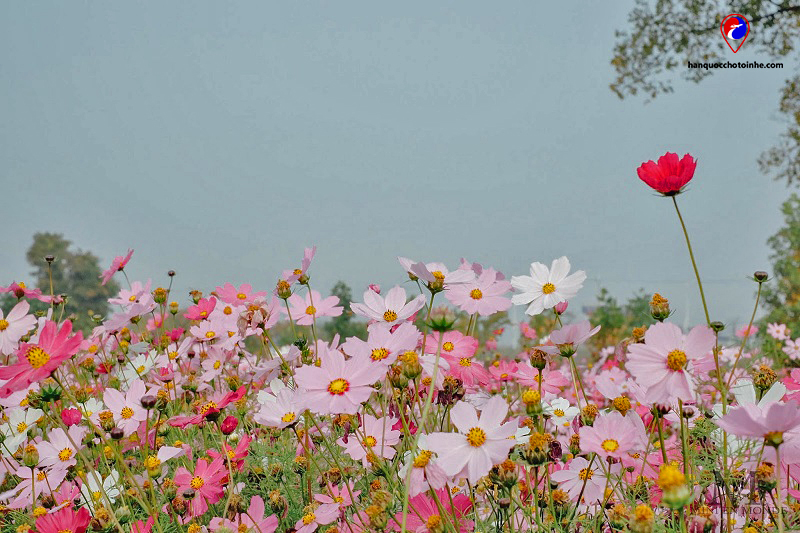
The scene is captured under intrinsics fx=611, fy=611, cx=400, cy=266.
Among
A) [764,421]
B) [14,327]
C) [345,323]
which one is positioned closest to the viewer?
[764,421]

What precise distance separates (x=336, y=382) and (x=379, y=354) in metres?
0.07

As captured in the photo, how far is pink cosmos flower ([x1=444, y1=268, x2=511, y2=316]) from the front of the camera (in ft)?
3.26

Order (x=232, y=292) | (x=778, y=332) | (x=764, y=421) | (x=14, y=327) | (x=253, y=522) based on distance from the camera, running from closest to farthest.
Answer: (x=764, y=421), (x=253, y=522), (x=14, y=327), (x=232, y=292), (x=778, y=332)

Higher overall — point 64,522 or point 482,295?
Result: point 482,295

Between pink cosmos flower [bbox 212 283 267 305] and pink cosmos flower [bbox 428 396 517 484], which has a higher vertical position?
pink cosmos flower [bbox 212 283 267 305]

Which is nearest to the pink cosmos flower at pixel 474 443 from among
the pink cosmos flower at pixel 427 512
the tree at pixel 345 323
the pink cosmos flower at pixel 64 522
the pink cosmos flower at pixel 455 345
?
the pink cosmos flower at pixel 427 512

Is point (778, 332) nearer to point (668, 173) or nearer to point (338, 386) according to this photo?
point (668, 173)

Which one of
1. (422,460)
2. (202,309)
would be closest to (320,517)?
(422,460)

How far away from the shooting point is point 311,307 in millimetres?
1175

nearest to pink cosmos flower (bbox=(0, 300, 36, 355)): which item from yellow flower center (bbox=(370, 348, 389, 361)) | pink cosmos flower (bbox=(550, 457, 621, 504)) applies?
yellow flower center (bbox=(370, 348, 389, 361))

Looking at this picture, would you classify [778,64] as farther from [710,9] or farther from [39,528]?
[39,528]

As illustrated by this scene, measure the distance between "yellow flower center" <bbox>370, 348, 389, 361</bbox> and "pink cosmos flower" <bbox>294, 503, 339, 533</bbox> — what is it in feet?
0.99

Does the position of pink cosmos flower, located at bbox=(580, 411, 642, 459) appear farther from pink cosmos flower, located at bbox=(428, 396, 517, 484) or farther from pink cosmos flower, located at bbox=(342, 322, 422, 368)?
pink cosmos flower, located at bbox=(342, 322, 422, 368)

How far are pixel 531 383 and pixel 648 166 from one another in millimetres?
472
